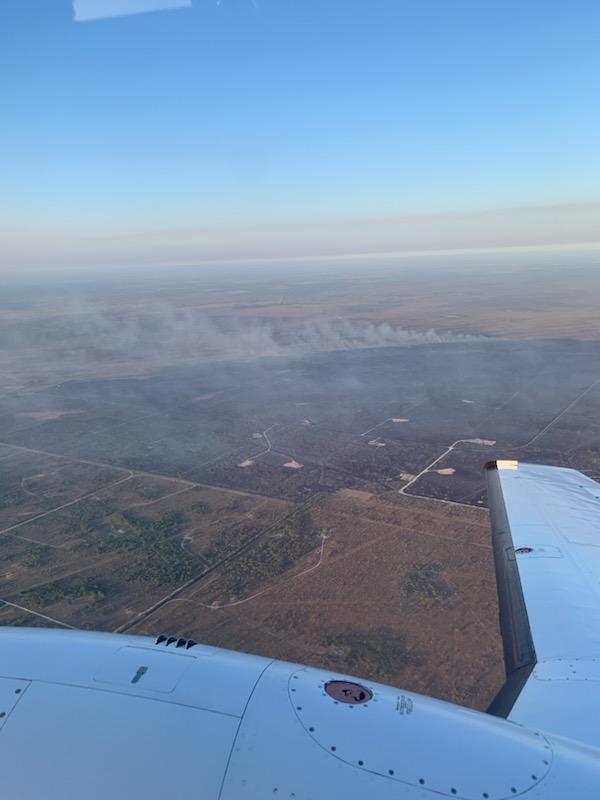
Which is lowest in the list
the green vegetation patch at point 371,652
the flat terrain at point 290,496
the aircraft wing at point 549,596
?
the flat terrain at point 290,496

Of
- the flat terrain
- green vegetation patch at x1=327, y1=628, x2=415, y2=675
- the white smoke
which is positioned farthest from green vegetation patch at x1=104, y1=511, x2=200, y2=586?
the white smoke

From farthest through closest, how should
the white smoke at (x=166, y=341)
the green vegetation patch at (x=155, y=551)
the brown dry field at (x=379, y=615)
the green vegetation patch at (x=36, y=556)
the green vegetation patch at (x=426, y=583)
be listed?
the white smoke at (x=166, y=341) → the green vegetation patch at (x=36, y=556) → the green vegetation patch at (x=155, y=551) → the green vegetation patch at (x=426, y=583) → the brown dry field at (x=379, y=615)

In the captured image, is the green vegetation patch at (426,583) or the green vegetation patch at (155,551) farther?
the green vegetation patch at (155,551)

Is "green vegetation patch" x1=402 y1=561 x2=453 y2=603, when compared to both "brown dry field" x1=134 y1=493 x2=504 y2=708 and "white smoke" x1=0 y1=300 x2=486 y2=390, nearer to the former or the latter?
"brown dry field" x1=134 y1=493 x2=504 y2=708

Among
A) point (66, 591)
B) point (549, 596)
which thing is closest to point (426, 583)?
point (549, 596)

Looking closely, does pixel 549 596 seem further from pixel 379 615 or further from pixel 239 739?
pixel 379 615

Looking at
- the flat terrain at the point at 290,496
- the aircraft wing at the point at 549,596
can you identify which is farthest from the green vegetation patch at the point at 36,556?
the aircraft wing at the point at 549,596

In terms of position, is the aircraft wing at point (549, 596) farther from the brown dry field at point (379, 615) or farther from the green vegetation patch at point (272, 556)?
the green vegetation patch at point (272, 556)
